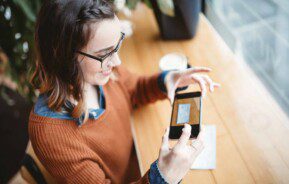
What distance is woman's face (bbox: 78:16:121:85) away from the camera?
0.84 meters

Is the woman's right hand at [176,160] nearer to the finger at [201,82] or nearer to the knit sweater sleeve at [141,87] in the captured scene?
the finger at [201,82]

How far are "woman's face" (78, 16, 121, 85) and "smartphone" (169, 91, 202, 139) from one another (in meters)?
0.28

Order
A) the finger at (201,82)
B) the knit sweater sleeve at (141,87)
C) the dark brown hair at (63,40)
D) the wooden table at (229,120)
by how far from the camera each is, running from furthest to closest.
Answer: the knit sweater sleeve at (141,87), the finger at (201,82), the wooden table at (229,120), the dark brown hair at (63,40)

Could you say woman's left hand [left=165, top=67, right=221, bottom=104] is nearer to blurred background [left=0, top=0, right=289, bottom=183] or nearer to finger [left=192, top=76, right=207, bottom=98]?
finger [left=192, top=76, right=207, bottom=98]

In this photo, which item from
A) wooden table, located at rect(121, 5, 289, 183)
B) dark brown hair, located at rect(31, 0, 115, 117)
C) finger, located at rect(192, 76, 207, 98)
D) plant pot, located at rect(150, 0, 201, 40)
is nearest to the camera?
dark brown hair, located at rect(31, 0, 115, 117)

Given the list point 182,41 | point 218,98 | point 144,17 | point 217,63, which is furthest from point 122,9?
point 218,98

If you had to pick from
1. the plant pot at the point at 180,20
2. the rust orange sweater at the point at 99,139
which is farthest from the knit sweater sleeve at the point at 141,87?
the plant pot at the point at 180,20

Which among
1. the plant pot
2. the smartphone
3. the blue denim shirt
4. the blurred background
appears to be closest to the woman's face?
the blue denim shirt

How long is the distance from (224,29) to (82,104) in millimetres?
924

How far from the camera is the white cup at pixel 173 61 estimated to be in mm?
1288

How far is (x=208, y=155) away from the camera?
983 mm

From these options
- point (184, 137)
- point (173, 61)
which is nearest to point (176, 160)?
point (184, 137)

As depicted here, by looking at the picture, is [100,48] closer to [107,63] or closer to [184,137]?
[107,63]

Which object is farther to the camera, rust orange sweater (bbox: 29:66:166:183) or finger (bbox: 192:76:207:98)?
finger (bbox: 192:76:207:98)
